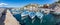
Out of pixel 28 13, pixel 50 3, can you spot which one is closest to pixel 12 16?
pixel 28 13

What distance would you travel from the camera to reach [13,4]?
3.27 meters

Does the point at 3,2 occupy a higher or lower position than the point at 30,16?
higher

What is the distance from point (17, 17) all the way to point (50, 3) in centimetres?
60

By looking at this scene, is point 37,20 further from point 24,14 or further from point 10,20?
point 10,20

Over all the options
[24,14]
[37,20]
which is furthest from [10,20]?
[37,20]

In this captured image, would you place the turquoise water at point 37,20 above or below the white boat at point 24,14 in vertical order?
below

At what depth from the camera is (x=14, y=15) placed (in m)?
3.30

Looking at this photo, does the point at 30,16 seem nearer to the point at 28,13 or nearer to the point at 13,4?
the point at 28,13

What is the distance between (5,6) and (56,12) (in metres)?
0.86

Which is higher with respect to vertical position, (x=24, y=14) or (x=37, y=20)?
(x=24, y=14)

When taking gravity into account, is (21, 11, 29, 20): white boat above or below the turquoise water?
above

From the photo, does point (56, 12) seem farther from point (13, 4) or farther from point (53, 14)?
point (13, 4)

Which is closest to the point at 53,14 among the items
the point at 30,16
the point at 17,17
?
the point at 30,16

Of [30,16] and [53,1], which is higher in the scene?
[53,1]
